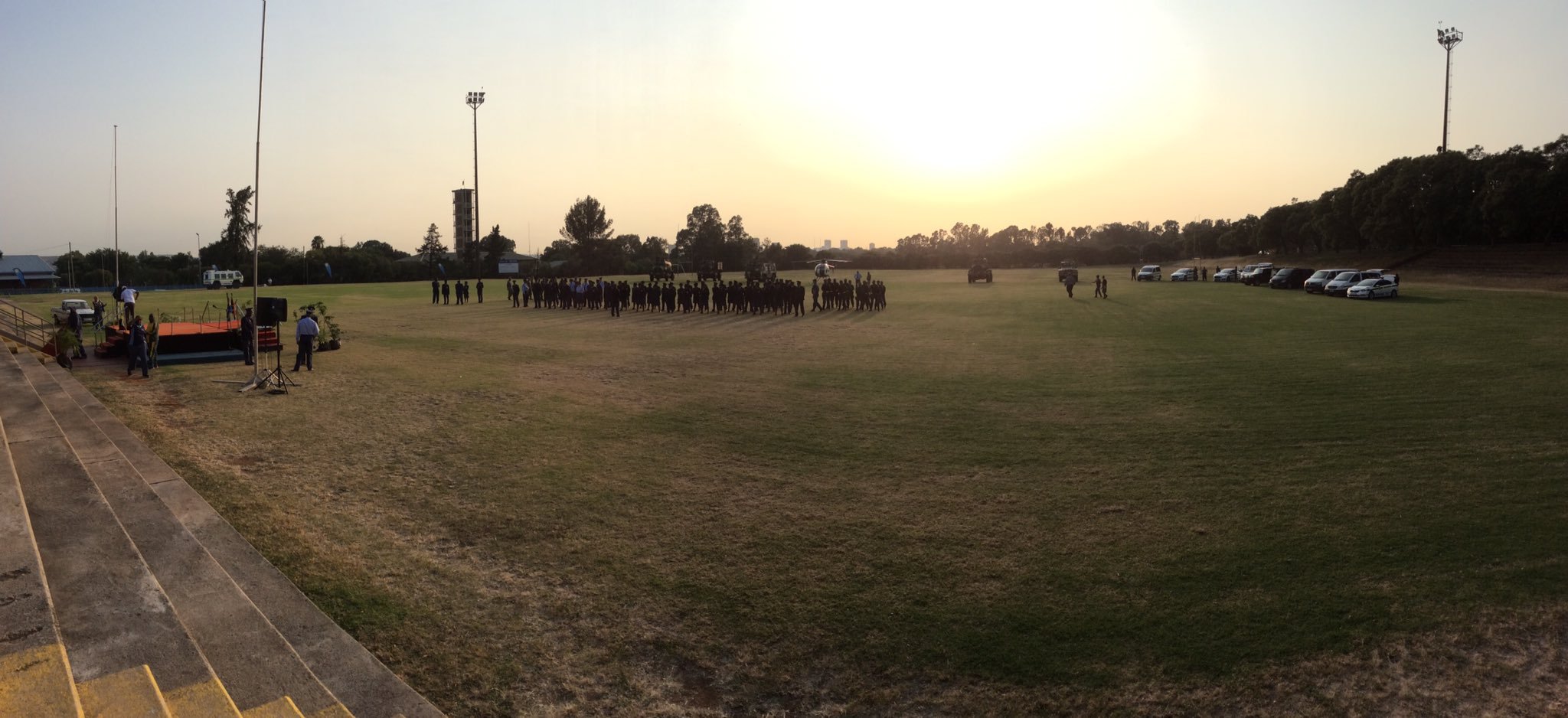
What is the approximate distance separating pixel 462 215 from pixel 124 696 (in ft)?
410

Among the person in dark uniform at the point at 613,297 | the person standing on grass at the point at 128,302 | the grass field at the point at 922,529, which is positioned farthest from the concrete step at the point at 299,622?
the person in dark uniform at the point at 613,297

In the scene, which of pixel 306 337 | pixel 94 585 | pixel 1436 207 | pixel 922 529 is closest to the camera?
pixel 94 585

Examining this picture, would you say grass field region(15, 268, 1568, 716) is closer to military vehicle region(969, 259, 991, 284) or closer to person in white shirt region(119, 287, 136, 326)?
person in white shirt region(119, 287, 136, 326)

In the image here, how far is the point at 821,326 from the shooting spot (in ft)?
104

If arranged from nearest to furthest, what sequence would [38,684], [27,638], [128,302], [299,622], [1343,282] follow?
[38,684] < [27,638] < [299,622] < [128,302] < [1343,282]

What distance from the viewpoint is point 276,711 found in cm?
493

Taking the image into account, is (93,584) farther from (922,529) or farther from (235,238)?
(235,238)

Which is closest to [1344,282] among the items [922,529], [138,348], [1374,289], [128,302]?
[1374,289]

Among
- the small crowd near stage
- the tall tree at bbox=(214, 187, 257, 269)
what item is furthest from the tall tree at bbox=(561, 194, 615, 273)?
the small crowd near stage

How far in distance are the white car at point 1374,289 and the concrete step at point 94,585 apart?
45.3m

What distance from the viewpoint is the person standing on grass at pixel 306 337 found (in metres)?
18.7

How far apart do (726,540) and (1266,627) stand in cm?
449

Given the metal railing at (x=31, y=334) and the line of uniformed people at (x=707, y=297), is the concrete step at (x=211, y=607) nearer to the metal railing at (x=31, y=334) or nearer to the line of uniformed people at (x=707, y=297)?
the metal railing at (x=31, y=334)

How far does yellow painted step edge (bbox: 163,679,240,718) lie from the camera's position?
15.7 feet
